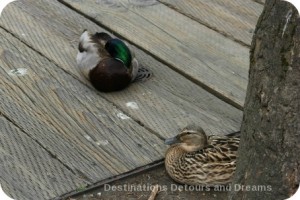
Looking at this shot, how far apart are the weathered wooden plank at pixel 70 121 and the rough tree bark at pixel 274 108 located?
1177mm

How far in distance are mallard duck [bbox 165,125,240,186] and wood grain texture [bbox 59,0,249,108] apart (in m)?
0.48

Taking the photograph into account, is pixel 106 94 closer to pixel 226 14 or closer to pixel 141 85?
pixel 141 85

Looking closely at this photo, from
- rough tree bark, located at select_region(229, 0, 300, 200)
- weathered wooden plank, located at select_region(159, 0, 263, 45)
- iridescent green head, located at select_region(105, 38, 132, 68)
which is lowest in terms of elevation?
iridescent green head, located at select_region(105, 38, 132, 68)

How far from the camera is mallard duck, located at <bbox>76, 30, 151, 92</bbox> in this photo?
4.79 metres

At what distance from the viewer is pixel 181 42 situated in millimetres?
5230

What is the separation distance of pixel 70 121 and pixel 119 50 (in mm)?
787

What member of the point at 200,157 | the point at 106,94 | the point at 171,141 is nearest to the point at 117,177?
the point at 171,141

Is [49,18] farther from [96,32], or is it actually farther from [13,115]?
[13,115]

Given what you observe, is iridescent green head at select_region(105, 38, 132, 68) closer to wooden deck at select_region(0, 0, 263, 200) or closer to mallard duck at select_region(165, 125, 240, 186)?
wooden deck at select_region(0, 0, 263, 200)

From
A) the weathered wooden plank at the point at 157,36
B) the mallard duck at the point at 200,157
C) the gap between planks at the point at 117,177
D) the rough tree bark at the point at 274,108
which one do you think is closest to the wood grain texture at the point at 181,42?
the weathered wooden plank at the point at 157,36

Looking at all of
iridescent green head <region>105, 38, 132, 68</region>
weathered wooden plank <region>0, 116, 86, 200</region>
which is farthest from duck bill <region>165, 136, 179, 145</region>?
iridescent green head <region>105, 38, 132, 68</region>

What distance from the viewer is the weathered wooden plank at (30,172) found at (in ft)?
12.7

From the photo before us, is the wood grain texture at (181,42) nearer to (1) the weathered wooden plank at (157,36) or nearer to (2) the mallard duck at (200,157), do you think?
(1) the weathered wooden plank at (157,36)

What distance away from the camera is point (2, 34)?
526 cm
